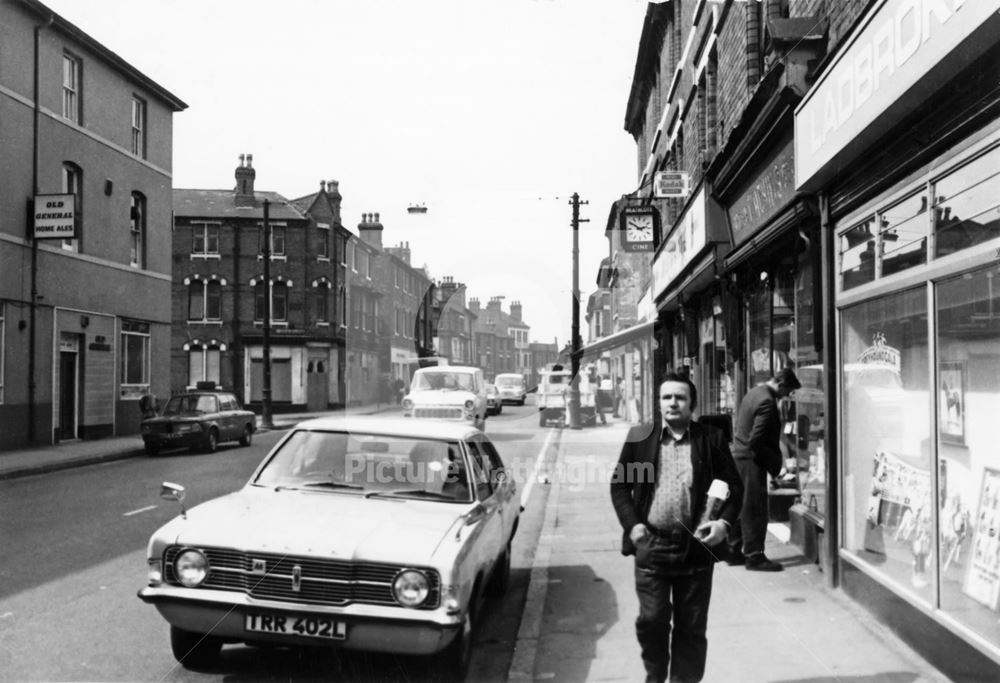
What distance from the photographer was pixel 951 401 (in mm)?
4910

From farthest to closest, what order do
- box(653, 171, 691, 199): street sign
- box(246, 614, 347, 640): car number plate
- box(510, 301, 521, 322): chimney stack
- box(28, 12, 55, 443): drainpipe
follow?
box(510, 301, 521, 322): chimney stack < box(28, 12, 55, 443): drainpipe < box(653, 171, 691, 199): street sign < box(246, 614, 347, 640): car number plate

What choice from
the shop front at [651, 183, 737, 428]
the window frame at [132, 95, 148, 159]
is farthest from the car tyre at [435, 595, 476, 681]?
the window frame at [132, 95, 148, 159]

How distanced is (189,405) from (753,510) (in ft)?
52.8

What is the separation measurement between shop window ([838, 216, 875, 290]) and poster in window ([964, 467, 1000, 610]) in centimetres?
182

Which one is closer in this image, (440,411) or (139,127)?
(440,411)

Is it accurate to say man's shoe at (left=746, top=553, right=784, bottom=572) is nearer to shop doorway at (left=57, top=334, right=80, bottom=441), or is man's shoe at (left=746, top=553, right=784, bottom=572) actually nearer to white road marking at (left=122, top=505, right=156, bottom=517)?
white road marking at (left=122, top=505, right=156, bottom=517)

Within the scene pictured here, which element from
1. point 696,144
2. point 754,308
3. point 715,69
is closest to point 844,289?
point 754,308

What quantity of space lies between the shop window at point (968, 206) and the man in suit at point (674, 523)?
66.4 inches

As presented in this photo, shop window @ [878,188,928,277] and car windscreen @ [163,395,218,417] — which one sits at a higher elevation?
shop window @ [878,188,928,277]

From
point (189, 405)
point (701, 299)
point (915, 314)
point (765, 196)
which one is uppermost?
point (765, 196)

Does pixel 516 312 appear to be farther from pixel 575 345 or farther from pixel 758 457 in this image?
pixel 758 457

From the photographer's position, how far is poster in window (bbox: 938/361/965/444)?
4820 millimetres

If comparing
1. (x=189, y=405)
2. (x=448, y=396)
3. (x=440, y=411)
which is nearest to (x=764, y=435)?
(x=440, y=411)

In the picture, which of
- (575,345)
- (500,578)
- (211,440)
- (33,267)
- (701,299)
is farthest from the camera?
(575,345)
